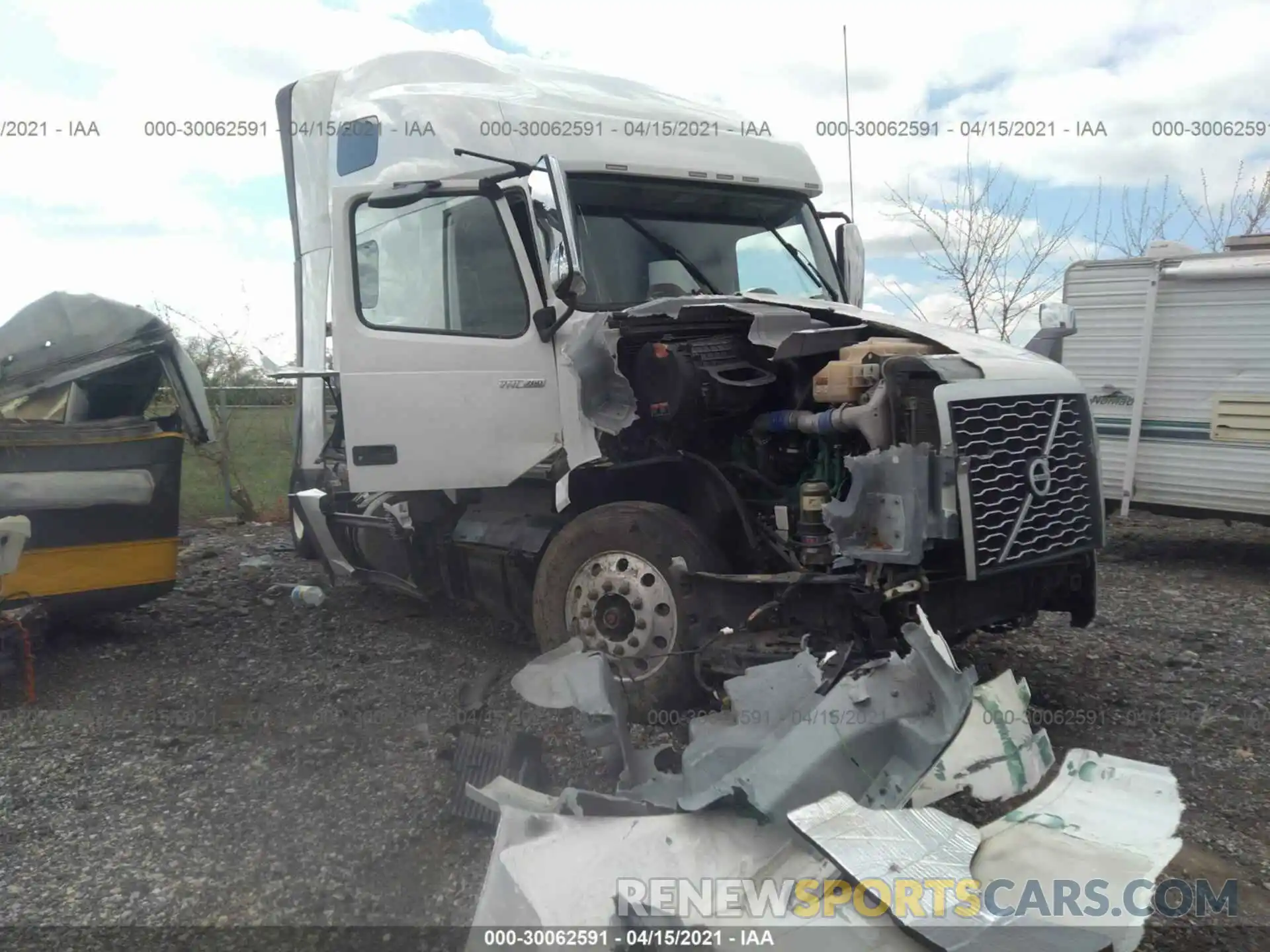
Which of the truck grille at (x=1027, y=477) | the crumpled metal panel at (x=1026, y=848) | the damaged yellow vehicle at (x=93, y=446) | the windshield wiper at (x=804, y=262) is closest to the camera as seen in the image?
the crumpled metal panel at (x=1026, y=848)

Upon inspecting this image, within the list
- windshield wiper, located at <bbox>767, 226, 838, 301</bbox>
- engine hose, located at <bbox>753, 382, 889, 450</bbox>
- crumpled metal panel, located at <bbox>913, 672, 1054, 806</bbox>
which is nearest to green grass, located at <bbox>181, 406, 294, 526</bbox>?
windshield wiper, located at <bbox>767, 226, 838, 301</bbox>

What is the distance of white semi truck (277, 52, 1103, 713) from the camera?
12.7ft

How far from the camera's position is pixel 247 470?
38.6 feet

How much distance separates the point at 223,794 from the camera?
378 cm

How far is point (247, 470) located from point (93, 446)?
6504mm

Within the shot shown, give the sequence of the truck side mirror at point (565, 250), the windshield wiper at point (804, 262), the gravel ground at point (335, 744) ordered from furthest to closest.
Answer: the windshield wiper at point (804, 262) < the truck side mirror at point (565, 250) < the gravel ground at point (335, 744)

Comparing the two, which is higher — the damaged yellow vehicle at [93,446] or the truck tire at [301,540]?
the damaged yellow vehicle at [93,446]

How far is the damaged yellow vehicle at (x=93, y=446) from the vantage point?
5273mm

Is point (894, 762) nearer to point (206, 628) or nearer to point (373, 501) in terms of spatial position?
point (373, 501)

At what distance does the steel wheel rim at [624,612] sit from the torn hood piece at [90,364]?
295 centimetres

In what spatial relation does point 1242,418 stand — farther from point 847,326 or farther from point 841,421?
point 841,421

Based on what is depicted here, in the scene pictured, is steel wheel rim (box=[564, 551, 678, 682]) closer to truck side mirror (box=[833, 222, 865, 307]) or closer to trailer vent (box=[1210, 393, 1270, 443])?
truck side mirror (box=[833, 222, 865, 307])

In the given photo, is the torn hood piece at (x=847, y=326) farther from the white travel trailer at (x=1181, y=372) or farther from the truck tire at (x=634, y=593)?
the white travel trailer at (x=1181, y=372)

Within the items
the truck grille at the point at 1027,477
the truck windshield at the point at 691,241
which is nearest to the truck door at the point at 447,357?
the truck windshield at the point at 691,241
